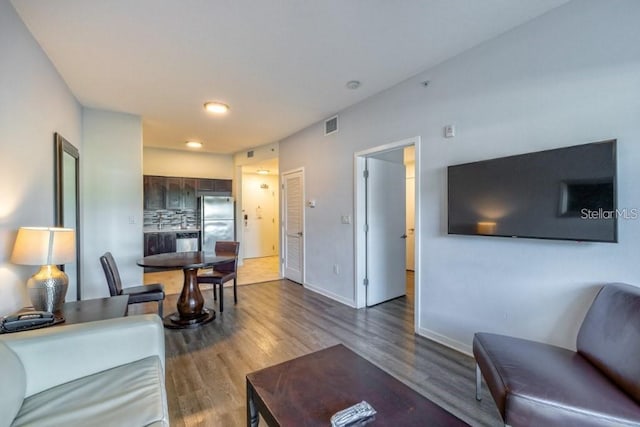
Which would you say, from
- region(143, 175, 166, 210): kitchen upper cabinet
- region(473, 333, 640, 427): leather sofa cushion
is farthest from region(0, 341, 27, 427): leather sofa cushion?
region(143, 175, 166, 210): kitchen upper cabinet

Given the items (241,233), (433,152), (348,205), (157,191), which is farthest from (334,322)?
(157,191)

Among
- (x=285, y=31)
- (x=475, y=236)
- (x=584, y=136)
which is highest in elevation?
(x=285, y=31)

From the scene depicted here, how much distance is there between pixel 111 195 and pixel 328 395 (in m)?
4.21

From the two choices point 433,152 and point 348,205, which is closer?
point 433,152

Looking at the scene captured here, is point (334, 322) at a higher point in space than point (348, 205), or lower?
lower

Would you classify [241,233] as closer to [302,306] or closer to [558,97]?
[302,306]

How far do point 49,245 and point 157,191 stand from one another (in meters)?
4.83

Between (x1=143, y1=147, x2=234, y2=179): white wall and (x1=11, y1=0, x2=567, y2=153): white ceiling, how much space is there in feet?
9.24

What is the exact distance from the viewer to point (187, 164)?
22.1 ft

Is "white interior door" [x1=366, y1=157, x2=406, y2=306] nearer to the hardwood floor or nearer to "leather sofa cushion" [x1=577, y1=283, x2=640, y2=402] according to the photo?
the hardwood floor

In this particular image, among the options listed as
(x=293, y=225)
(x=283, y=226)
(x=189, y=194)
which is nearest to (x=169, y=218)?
(x=189, y=194)

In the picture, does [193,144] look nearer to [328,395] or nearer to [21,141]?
[21,141]

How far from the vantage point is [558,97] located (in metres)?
2.02

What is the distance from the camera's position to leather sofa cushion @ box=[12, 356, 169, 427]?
117 cm
